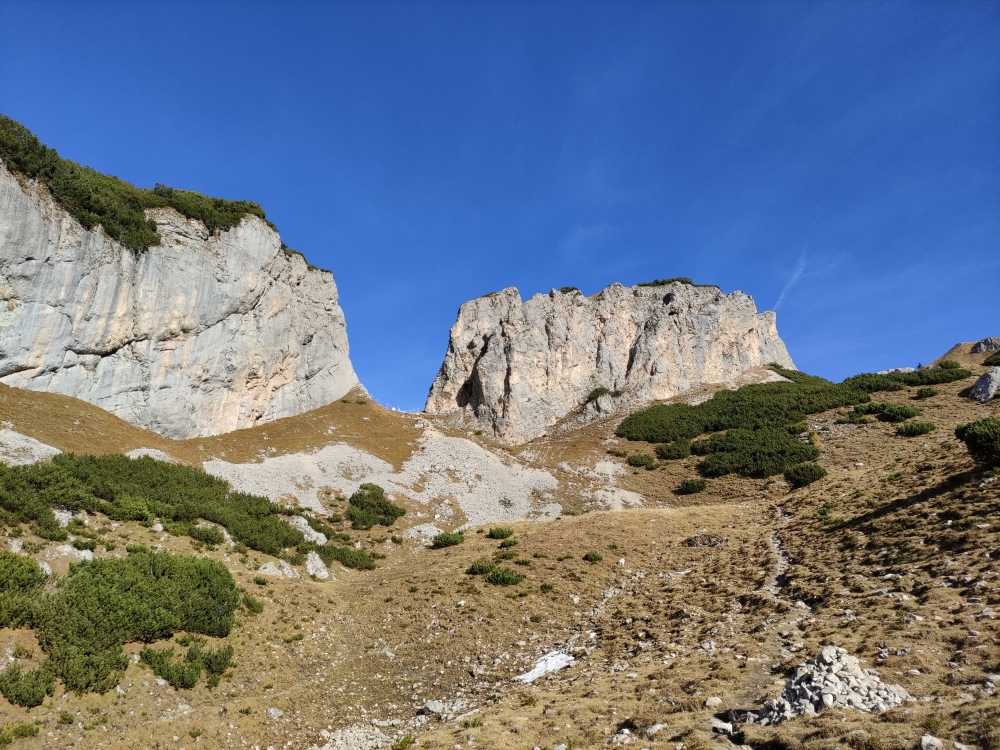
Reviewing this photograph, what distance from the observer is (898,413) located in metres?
52.3

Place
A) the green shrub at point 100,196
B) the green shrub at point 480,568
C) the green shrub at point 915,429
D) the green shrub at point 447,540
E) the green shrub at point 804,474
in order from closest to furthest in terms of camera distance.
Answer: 1. the green shrub at point 480,568
2. the green shrub at point 447,540
3. the green shrub at point 100,196
4. the green shrub at point 804,474
5. the green shrub at point 915,429

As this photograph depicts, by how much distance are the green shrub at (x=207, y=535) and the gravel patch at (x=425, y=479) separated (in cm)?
1289

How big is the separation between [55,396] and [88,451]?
10.5m

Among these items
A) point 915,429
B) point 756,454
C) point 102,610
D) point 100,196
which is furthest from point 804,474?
point 100,196

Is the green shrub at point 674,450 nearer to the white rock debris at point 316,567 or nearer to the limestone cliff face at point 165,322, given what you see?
the white rock debris at point 316,567

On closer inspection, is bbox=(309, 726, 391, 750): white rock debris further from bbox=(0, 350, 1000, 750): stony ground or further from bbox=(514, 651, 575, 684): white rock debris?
bbox=(514, 651, 575, 684): white rock debris

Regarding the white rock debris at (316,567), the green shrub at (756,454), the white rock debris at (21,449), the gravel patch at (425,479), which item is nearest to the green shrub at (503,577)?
the white rock debris at (316,567)

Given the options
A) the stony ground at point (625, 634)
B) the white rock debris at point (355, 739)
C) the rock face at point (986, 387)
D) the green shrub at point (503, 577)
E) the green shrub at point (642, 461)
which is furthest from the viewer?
the green shrub at point (642, 461)

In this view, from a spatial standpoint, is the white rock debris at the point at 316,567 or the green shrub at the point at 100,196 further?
the green shrub at the point at 100,196

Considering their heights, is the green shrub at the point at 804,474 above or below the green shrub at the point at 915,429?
below

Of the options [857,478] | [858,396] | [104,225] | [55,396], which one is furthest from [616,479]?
[104,225]

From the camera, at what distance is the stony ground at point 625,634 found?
35.5 ft

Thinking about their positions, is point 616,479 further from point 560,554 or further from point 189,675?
point 189,675

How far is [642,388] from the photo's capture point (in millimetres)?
77812
